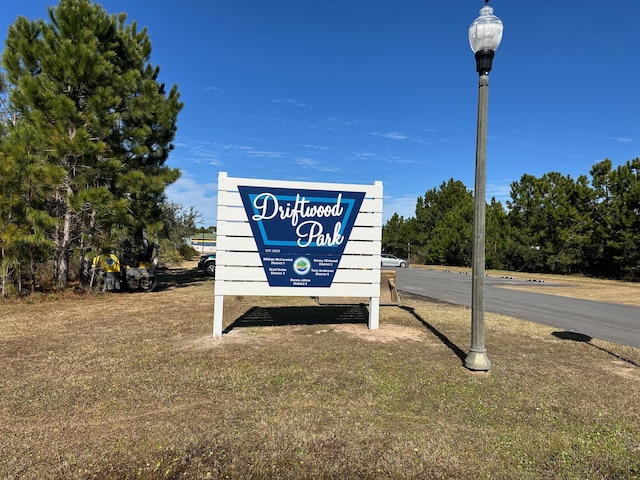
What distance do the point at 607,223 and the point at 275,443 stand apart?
2899 cm

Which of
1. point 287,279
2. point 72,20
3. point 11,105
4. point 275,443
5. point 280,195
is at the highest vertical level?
point 72,20

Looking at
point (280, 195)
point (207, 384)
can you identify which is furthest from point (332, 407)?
point (280, 195)

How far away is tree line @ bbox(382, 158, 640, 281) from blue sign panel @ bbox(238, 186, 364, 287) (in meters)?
23.7

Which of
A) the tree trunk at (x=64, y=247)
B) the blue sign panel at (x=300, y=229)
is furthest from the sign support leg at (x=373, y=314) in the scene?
the tree trunk at (x=64, y=247)

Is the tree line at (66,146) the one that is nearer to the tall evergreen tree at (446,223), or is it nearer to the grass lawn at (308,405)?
the grass lawn at (308,405)

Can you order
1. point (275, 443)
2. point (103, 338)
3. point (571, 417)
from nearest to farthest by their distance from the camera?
point (275, 443) < point (571, 417) < point (103, 338)

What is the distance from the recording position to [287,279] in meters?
6.91

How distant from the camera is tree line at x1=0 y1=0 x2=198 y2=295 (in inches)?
378

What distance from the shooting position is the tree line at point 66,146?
9594 millimetres

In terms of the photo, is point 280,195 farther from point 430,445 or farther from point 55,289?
point 55,289

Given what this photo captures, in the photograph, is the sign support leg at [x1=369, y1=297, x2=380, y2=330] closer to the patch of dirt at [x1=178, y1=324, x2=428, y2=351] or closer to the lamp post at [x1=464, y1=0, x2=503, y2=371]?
the patch of dirt at [x1=178, y1=324, x2=428, y2=351]

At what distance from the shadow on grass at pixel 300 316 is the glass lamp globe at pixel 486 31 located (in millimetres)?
5298

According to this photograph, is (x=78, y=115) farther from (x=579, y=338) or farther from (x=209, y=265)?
(x=579, y=338)

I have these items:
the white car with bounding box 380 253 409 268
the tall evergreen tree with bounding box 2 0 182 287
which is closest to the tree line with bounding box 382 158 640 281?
the white car with bounding box 380 253 409 268
